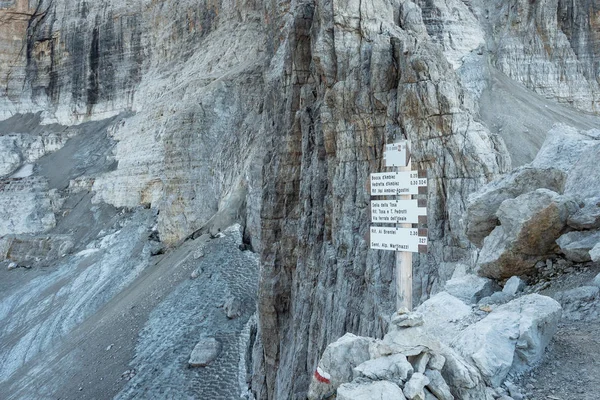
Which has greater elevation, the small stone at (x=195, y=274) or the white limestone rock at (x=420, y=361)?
the white limestone rock at (x=420, y=361)

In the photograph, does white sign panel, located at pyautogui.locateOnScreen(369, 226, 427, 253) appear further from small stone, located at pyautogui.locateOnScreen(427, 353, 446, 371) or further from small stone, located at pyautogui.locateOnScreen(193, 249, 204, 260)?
small stone, located at pyautogui.locateOnScreen(193, 249, 204, 260)

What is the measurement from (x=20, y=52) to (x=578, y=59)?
2064 inches

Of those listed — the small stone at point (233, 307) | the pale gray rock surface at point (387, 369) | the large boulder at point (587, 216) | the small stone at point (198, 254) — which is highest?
the large boulder at point (587, 216)

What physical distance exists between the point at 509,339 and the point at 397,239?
4.75ft

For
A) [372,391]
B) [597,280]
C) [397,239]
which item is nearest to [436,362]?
[372,391]

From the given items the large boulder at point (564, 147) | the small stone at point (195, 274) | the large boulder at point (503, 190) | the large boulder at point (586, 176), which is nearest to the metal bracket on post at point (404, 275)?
the large boulder at point (503, 190)

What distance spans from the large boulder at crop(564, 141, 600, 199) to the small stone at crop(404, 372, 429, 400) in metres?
3.68

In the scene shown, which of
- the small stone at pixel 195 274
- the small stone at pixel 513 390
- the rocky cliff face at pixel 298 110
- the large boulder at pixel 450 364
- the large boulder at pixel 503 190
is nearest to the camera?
the large boulder at pixel 450 364

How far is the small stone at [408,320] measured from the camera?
3920 millimetres

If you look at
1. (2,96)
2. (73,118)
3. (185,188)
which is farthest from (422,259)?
(2,96)

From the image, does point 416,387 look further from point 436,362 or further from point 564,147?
point 564,147

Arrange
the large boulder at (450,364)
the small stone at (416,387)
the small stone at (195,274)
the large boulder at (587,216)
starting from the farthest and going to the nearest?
the small stone at (195,274)
the large boulder at (587,216)
the large boulder at (450,364)
the small stone at (416,387)

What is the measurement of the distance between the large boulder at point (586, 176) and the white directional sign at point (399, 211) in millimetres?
2293

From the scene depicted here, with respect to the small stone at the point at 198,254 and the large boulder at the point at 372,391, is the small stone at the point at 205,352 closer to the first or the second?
the small stone at the point at 198,254
